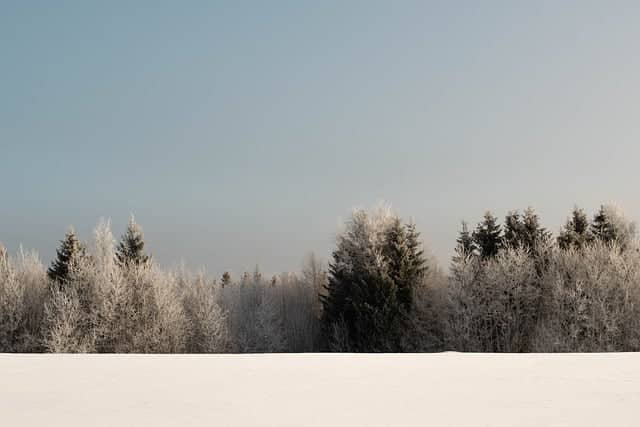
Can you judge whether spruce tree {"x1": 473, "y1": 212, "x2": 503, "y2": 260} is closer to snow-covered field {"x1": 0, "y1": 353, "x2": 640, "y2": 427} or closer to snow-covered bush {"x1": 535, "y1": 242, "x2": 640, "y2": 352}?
snow-covered bush {"x1": 535, "y1": 242, "x2": 640, "y2": 352}

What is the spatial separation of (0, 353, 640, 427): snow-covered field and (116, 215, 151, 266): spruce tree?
28055mm

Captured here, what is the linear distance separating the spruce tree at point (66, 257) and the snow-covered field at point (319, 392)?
25.7m

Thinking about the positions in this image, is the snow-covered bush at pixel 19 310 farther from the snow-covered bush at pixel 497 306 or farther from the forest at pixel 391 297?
the snow-covered bush at pixel 497 306

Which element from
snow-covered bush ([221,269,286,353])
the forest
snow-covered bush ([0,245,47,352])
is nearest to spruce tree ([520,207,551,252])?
the forest

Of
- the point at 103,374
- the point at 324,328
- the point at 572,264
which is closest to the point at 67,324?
the point at 324,328

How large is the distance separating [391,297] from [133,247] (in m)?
16.2

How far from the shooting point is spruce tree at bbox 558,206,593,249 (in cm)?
3666

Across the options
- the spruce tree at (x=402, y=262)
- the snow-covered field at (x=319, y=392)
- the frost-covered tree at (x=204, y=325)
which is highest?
the spruce tree at (x=402, y=262)

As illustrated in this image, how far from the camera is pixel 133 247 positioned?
36.7 metres

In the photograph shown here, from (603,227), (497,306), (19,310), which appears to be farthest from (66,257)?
(603,227)

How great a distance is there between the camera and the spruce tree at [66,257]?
32.9 metres

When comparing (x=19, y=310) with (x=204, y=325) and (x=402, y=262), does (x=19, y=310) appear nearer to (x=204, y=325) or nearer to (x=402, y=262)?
(x=204, y=325)

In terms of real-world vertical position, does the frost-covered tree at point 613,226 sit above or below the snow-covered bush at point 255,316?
above

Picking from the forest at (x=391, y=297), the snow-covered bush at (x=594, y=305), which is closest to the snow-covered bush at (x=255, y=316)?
the forest at (x=391, y=297)
